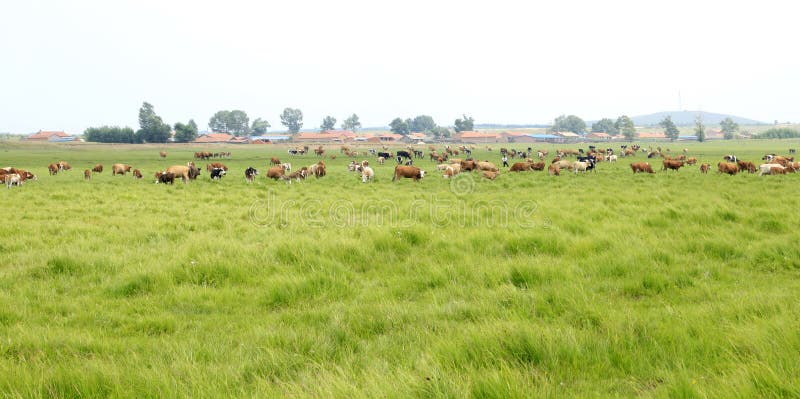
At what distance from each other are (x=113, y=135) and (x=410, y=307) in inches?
4883

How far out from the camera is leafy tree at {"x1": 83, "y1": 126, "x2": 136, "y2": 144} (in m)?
106

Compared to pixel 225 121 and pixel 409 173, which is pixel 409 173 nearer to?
pixel 409 173

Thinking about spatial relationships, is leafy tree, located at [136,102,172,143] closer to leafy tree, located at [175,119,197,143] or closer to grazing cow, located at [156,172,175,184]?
leafy tree, located at [175,119,197,143]

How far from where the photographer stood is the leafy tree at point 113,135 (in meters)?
106

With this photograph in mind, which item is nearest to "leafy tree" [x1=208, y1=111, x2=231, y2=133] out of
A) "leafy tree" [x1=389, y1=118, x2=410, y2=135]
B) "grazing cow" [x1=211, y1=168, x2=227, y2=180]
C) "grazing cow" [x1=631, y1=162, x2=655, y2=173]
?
"leafy tree" [x1=389, y1=118, x2=410, y2=135]

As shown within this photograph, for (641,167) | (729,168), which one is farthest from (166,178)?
(729,168)

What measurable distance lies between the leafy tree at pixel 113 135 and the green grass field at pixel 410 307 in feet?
367

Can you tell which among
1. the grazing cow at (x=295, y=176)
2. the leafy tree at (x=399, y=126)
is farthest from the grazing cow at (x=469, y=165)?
the leafy tree at (x=399, y=126)

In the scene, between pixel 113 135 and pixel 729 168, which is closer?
pixel 729 168

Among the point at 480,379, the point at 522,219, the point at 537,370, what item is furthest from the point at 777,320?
the point at 522,219

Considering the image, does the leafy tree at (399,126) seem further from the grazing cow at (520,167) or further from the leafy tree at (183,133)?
the grazing cow at (520,167)

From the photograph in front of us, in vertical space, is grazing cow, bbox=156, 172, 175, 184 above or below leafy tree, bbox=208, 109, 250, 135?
below

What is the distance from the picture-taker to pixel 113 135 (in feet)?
351

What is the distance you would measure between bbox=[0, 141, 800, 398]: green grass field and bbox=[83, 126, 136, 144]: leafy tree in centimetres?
11189
